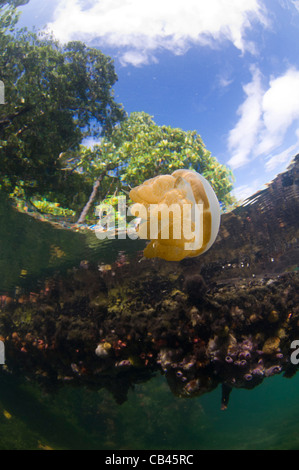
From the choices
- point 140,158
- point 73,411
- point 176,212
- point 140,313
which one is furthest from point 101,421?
point 176,212

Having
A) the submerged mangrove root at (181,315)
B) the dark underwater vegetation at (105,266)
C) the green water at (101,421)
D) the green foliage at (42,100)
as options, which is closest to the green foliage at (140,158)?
the dark underwater vegetation at (105,266)

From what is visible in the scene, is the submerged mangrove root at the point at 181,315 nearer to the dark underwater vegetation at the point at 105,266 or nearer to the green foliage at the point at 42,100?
the dark underwater vegetation at the point at 105,266

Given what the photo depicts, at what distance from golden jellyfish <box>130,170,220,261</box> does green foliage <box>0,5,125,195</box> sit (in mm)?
5258

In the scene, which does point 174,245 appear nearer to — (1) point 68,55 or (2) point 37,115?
(2) point 37,115

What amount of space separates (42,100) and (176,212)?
6399 millimetres

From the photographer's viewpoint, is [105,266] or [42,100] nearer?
[42,100]

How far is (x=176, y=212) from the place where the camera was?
362 centimetres

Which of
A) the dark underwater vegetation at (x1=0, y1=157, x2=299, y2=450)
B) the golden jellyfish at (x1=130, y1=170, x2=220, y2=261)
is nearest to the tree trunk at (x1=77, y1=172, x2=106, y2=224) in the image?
the dark underwater vegetation at (x1=0, y1=157, x2=299, y2=450)

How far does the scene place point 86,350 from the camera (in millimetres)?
6980

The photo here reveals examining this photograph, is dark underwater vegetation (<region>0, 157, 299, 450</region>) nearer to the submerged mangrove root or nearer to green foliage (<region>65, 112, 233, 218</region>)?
the submerged mangrove root

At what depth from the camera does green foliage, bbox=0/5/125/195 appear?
22.9 ft

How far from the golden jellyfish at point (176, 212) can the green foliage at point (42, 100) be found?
5.26 m

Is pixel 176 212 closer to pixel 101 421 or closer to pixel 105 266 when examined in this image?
pixel 105 266
